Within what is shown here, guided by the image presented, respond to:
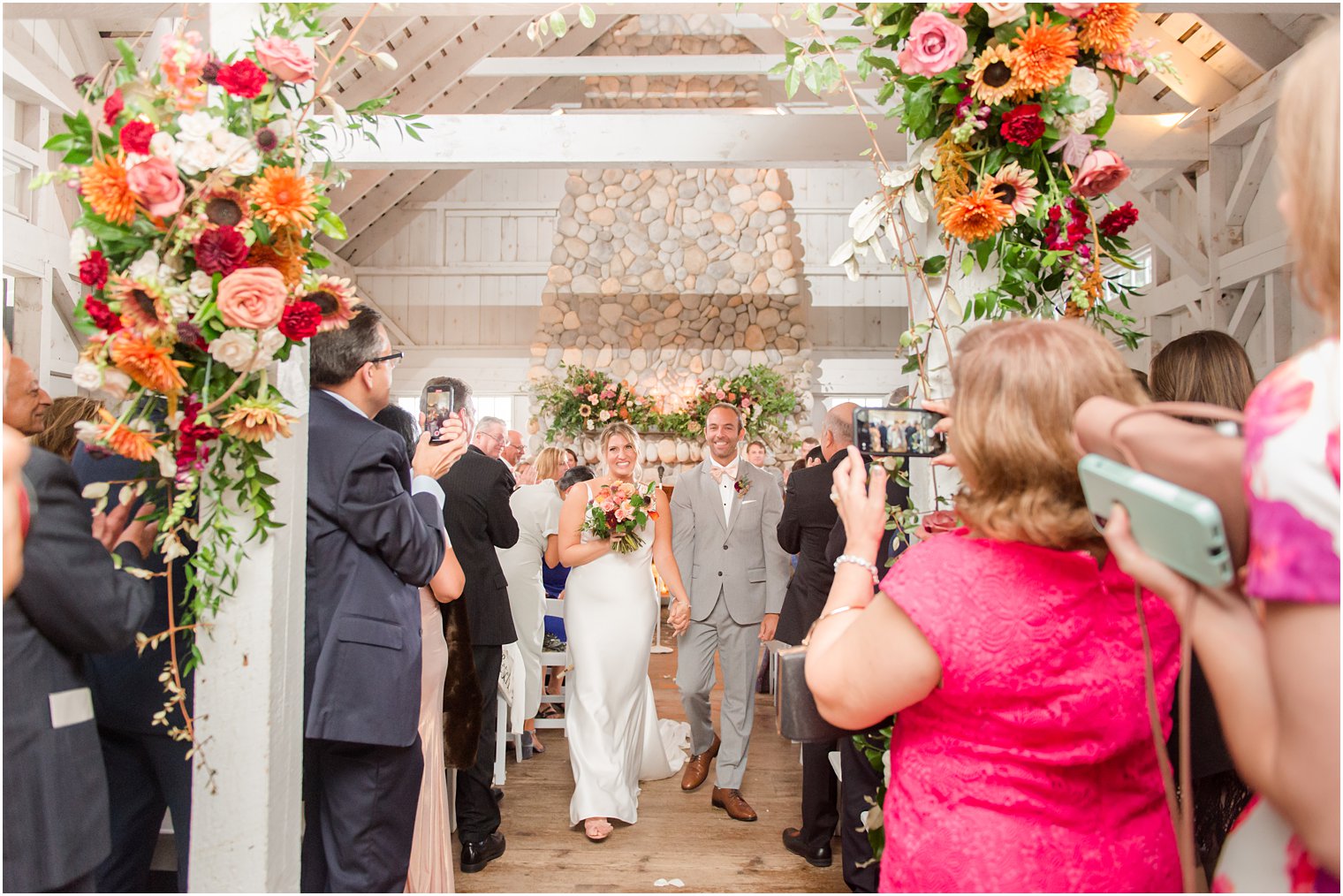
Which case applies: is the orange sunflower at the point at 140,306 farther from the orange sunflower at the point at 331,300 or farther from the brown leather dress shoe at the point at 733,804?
the brown leather dress shoe at the point at 733,804

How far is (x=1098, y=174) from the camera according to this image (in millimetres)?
1637

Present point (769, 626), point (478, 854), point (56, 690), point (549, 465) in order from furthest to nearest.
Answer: point (549, 465), point (769, 626), point (478, 854), point (56, 690)

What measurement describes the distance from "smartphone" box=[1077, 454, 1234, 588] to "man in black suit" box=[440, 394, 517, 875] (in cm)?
266

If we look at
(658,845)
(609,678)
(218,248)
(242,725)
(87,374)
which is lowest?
(658,845)

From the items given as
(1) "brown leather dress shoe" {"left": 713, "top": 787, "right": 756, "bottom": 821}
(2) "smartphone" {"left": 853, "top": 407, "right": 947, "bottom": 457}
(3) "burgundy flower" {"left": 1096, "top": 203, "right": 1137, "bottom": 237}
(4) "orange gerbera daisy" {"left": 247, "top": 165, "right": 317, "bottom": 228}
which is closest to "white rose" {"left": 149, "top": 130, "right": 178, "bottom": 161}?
(4) "orange gerbera daisy" {"left": 247, "top": 165, "right": 317, "bottom": 228}

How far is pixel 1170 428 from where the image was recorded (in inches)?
34.1

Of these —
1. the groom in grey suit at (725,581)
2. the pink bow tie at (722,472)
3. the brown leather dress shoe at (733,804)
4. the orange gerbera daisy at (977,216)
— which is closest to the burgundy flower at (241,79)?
the orange gerbera daisy at (977,216)

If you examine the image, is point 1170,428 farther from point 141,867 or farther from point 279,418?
point 141,867

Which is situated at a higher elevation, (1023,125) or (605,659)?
(1023,125)

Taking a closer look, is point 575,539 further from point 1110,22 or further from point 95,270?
point 1110,22

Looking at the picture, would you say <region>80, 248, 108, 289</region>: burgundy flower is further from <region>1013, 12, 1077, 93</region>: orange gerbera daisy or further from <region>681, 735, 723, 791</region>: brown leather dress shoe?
<region>681, 735, 723, 791</region>: brown leather dress shoe

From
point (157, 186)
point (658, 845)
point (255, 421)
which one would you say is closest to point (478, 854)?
point (658, 845)

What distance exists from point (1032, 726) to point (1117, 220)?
1173 millimetres

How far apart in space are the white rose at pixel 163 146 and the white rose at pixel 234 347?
297mm
